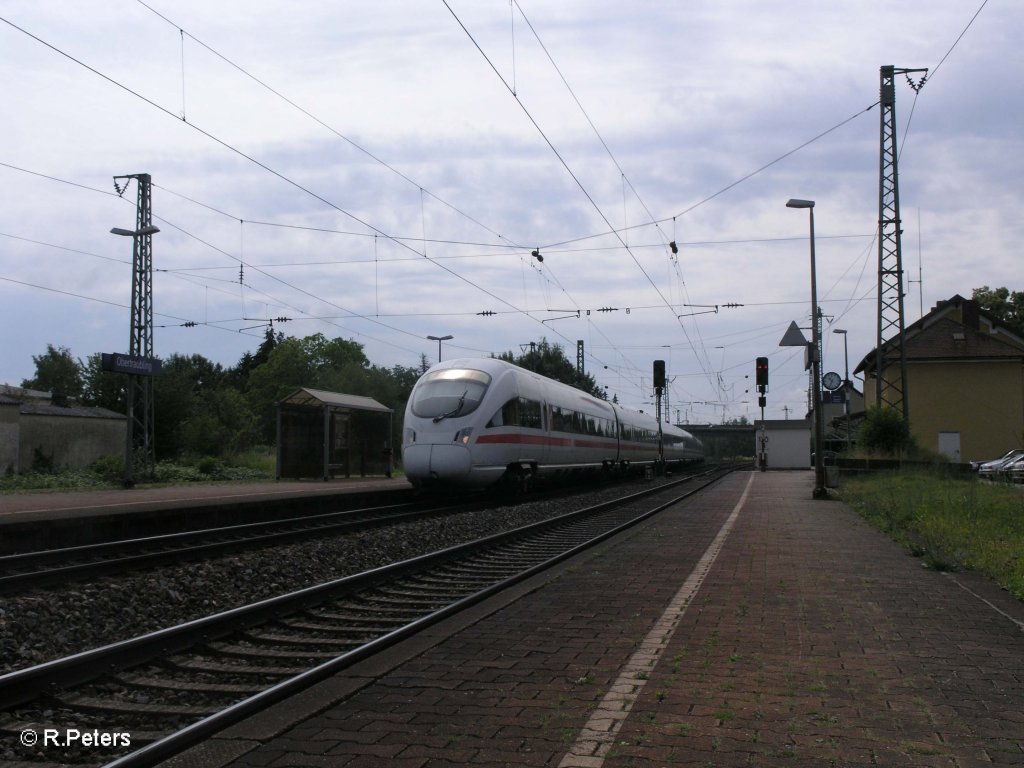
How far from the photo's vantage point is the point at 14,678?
193 inches

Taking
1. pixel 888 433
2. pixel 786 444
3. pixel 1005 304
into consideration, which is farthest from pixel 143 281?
pixel 1005 304

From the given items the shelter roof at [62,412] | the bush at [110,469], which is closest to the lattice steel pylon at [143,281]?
the bush at [110,469]

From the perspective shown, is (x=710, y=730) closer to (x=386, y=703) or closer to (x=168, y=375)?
(x=386, y=703)

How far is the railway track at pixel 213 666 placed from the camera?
181 inches

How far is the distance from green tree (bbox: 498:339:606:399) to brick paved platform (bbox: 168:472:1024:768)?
250 feet

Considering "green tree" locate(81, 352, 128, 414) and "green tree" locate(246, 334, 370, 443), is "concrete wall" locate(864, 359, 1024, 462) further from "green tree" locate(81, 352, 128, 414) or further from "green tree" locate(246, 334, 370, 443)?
"green tree" locate(246, 334, 370, 443)

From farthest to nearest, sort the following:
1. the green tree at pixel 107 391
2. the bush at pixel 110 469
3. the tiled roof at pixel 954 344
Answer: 1. the green tree at pixel 107 391
2. the tiled roof at pixel 954 344
3. the bush at pixel 110 469

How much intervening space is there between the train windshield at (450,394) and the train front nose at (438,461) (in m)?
0.64

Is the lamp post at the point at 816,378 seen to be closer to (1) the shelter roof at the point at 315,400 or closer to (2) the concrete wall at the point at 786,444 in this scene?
(1) the shelter roof at the point at 315,400

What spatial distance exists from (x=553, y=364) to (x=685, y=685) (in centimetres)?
9030

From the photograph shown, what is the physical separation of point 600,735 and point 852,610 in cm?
418

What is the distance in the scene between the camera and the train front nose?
19891 mm

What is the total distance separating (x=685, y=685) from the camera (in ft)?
17.7

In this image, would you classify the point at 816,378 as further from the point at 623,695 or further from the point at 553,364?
the point at 553,364
